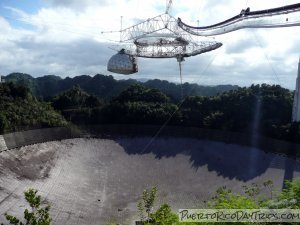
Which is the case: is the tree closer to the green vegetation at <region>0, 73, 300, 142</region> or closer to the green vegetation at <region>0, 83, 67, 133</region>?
the green vegetation at <region>0, 73, 300, 142</region>

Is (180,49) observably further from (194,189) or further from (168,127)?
(194,189)

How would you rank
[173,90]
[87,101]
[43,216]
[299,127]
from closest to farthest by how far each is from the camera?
[43,216] < [299,127] < [87,101] < [173,90]

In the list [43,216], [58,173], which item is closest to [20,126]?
[58,173]

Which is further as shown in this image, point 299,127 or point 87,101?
point 87,101

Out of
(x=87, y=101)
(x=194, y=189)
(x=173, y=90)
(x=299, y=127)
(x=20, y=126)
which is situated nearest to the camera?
(x=194, y=189)

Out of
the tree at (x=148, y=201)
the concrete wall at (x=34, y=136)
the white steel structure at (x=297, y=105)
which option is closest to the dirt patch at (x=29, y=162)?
the concrete wall at (x=34, y=136)

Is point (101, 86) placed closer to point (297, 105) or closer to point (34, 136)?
point (34, 136)

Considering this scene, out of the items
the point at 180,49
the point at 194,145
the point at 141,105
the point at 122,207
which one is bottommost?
the point at 122,207
